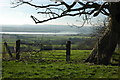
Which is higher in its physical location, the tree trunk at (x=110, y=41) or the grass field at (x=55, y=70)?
the tree trunk at (x=110, y=41)

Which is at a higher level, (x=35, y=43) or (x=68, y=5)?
(x=68, y=5)

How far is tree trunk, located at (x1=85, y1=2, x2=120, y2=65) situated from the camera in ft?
38.9

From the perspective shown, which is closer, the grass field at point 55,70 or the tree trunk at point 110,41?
the grass field at point 55,70

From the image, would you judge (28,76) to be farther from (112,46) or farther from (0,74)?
(112,46)

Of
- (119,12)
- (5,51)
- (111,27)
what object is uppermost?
(119,12)

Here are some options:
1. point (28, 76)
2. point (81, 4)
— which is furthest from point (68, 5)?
point (28, 76)

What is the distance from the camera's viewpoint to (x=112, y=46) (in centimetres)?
1238

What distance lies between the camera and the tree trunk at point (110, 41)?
38.9ft

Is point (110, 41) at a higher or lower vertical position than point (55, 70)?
higher

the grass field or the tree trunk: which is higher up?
the tree trunk

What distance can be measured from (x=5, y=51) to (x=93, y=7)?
27.2ft

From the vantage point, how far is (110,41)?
12.4 meters

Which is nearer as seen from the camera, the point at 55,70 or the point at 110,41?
the point at 55,70

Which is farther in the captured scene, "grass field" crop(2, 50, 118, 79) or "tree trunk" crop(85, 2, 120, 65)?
"tree trunk" crop(85, 2, 120, 65)
